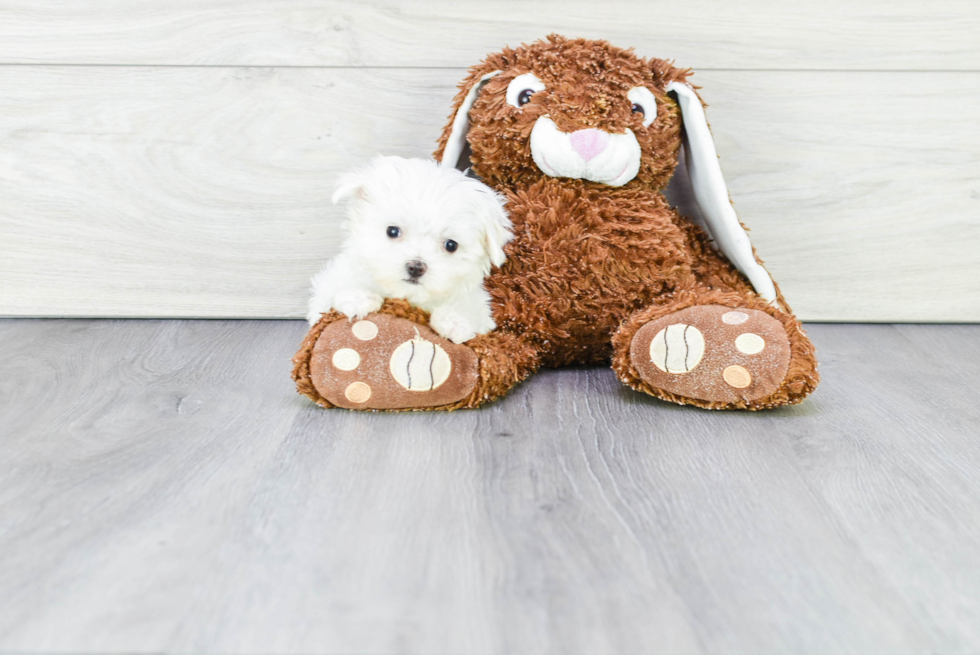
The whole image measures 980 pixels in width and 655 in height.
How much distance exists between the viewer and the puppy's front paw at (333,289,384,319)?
2.88ft

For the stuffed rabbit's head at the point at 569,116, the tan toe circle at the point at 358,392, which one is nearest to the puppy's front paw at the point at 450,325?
the tan toe circle at the point at 358,392

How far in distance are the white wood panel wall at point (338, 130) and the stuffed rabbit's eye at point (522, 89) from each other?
7.9 inches

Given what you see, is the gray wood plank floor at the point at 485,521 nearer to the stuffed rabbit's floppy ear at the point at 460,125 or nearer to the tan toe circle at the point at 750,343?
the tan toe circle at the point at 750,343

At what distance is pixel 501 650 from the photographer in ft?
1.63

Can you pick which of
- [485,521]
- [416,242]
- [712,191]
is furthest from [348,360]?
[712,191]

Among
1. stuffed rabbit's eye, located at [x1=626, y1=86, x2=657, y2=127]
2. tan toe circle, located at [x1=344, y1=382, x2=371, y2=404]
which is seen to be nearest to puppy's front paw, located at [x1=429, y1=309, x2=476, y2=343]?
tan toe circle, located at [x1=344, y1=382, x2=371, y2=404]

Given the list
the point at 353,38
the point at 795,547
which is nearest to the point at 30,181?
the point at 353,38

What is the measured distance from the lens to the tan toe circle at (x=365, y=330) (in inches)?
33.9

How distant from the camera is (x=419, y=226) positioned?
33.7 inches

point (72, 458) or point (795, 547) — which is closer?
point (795, 547)

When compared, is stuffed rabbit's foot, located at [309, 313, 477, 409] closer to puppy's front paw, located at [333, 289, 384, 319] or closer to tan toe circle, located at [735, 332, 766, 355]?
puppy's front paw, located at [333, 289, 384, 319]

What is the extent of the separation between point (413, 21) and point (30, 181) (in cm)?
62

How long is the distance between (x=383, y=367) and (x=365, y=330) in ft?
0.15

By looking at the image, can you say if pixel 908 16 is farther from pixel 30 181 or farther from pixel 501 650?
pixel 30 181
